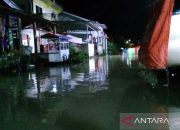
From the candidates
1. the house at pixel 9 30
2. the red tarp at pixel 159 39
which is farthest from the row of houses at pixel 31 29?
the red tarp at pixel 159 39

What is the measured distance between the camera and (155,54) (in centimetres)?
819

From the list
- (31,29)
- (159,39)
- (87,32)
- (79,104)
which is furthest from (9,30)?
(87,32)

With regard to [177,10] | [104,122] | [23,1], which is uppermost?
[23,1]

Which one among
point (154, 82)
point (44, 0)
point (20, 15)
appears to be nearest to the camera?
point (154, 82)

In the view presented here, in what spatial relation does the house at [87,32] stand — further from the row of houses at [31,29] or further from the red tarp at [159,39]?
the red tarp at [159,39]

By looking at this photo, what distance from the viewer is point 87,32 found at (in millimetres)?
48750

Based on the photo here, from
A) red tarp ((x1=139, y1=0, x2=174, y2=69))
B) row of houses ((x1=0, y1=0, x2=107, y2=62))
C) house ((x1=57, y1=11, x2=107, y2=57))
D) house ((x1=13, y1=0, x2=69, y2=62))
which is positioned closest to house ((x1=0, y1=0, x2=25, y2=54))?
row of houses ((x1=0, y1=0, x2=107, y2=62))

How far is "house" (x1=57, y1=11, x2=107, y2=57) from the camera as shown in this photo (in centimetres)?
4334

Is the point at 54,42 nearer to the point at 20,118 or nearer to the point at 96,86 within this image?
the point at 96,86

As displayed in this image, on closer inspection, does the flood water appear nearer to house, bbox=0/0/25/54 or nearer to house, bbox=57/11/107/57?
house, bbox=0/0/25/54

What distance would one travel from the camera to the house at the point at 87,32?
142 feet

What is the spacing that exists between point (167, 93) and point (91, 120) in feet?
11.7

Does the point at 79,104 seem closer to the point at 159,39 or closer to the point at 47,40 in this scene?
the point at 159,39

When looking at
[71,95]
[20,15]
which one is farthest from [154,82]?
[20,15]
